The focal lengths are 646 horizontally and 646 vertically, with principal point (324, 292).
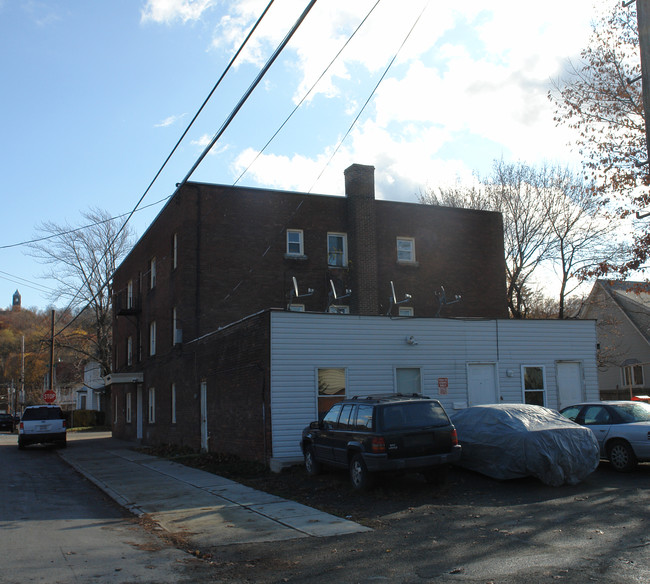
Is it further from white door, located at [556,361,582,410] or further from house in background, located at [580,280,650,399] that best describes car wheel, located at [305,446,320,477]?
house in background, located at [580,280,650,399]

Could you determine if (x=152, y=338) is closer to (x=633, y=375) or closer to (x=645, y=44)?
(x=645, y=44)

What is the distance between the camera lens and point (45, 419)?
91.5 feet

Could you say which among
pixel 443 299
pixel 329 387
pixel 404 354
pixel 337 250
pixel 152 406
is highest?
pixel 337 250

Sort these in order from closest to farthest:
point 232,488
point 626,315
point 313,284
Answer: point 232,488 < point 313,284 < point 626,315

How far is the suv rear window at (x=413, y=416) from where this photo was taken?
11945 mm

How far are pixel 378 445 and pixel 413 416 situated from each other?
960 mm

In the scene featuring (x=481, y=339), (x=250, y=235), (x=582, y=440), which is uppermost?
(x=250, y=235)

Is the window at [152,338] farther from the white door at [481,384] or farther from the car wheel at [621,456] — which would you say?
the car wheel at [621,456]

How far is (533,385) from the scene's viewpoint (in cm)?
1886

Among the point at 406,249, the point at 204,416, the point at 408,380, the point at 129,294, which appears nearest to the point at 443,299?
the point at 406,249

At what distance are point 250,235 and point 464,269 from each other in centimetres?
987

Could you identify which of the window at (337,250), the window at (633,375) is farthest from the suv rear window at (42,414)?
the window at (633,375)

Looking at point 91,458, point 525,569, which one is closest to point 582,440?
point 525,569

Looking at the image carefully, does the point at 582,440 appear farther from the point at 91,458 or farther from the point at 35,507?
the point at 91,458
